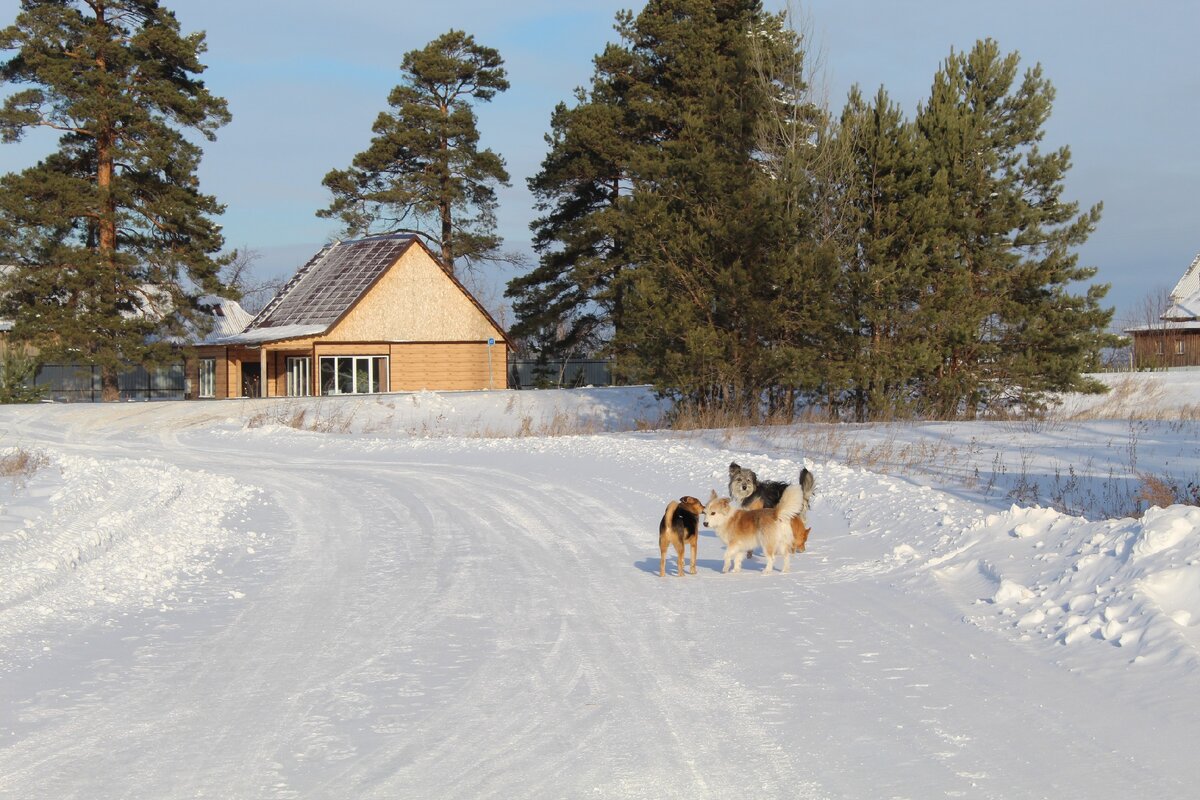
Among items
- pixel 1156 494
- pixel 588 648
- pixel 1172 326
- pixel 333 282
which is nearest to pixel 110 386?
pixel 333 282

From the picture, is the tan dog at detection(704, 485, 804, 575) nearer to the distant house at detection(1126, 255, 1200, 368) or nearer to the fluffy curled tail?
the fluffy curled tail

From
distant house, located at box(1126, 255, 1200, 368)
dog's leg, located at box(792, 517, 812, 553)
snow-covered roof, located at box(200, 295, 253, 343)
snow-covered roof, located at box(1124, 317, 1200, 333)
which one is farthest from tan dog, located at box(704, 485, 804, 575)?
snow-covered roof, located at box(1124, 317, 1200, 333)

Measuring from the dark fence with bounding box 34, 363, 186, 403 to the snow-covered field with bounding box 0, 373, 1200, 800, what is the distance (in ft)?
141

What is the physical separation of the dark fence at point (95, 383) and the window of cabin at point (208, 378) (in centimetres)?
192

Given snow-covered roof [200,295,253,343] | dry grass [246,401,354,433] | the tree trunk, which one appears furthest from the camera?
snow-covered roof [200,295,253,343]

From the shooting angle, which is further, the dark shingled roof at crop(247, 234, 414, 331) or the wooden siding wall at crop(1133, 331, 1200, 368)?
the wooden siding wall at crop(1133, 331, 1200, 368)

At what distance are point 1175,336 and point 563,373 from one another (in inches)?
1586

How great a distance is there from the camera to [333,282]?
2180 inches

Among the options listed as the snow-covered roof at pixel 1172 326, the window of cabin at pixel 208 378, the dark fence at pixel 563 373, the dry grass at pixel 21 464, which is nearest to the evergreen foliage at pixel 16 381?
the window of cabin at pixel 208 378

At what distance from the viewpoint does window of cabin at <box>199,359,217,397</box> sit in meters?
57.7

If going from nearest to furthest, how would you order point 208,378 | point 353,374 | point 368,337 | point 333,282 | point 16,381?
point 16,381 < point 353,374 < point 368,337 < point 333,282 < point 208,378

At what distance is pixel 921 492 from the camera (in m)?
14.0

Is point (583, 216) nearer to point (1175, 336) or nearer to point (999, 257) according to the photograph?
point (999, 257)

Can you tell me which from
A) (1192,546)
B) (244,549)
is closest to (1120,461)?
(1192,546)
